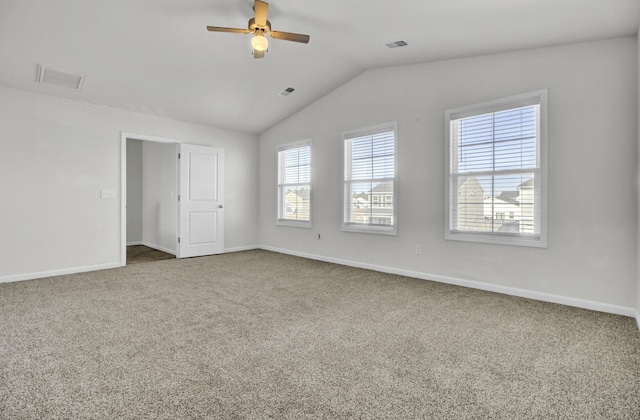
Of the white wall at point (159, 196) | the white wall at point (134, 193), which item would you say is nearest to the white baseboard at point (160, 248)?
the white wall at point (159, 196)

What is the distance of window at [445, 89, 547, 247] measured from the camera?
11.2ft

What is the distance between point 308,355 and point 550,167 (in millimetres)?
3051

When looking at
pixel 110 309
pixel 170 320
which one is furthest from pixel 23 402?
pixel 110 309

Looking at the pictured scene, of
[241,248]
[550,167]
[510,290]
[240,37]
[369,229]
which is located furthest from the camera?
[241,248]

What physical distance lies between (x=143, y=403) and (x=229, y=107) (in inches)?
186

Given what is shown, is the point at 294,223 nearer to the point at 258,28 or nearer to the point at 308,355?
the point at 258,28

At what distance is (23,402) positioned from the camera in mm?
1628

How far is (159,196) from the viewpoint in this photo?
7.02 metres

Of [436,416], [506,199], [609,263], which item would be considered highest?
[506,199]

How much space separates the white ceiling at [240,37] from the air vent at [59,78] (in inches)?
3.5

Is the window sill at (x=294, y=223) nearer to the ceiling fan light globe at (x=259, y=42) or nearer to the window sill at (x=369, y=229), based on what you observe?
the window sill at (x=369, y=229)

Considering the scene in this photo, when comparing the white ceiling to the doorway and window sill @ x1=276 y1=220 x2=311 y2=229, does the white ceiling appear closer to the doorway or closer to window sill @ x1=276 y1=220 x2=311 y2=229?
the doorway

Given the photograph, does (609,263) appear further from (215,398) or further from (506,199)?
(215,398)

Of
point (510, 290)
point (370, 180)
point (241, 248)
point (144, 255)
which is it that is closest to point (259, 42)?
point (370, 180)
